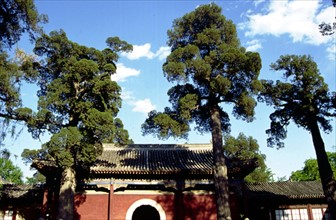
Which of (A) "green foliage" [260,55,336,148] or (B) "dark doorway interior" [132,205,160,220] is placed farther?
(B) "dark doorway interior" [132,205,160,220]

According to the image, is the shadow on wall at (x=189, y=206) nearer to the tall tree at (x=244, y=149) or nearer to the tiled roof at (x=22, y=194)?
the tiled roof at (x=22, y=194)

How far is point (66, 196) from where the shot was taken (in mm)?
10969

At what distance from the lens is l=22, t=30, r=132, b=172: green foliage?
34.3 ft

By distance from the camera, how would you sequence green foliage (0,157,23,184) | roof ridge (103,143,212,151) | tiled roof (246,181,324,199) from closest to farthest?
tiled roof (246,181,324,199) < roof ridge (103,143,212,151) < green foliage (0,157,23,184)

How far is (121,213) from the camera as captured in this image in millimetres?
Result: 13227

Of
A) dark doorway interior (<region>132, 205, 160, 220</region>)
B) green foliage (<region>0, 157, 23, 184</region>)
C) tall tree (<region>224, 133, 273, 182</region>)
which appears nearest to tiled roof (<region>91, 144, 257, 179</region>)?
dark doorway interior (<region>132, 205, 160, 220</region>)

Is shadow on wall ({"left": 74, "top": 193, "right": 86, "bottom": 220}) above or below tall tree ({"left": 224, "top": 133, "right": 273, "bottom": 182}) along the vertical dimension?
below

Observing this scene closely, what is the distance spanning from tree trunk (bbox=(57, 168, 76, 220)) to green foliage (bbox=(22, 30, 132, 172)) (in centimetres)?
38

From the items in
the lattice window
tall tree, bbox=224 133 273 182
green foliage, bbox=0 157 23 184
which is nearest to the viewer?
the lattice window

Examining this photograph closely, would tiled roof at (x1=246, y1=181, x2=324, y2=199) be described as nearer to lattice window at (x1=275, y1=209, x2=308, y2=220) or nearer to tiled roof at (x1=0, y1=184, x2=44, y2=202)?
lattice window at (x1=275, y1=209, x2=308, y2=220)

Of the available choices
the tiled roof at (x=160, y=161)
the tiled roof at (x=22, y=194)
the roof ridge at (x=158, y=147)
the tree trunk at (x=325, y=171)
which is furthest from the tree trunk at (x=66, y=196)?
the tree trunk at (x=325, y=171)

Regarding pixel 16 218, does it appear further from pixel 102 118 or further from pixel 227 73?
pixel 227 73

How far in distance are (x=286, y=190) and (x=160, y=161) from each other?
7.40 meters

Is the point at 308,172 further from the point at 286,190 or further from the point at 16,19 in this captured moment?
the point at 16,19
